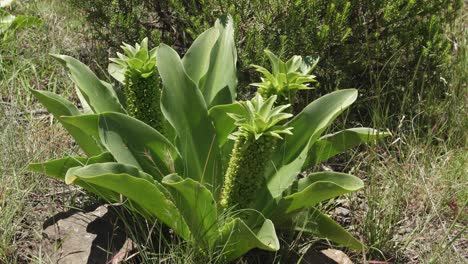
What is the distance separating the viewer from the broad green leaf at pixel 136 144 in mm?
2361

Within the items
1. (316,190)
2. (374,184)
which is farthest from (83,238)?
(374,184)

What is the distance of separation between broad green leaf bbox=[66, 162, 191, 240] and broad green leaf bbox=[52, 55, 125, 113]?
445 millimetres

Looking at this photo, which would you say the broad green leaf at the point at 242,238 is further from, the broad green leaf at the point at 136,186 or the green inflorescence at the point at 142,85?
the green inflorescence at the point at 142,85

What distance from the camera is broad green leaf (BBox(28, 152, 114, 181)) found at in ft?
7.97

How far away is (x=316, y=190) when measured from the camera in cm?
225

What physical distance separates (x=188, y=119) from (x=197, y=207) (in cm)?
40

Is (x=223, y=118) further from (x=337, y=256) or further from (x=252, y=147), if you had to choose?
(x=337, y=256)

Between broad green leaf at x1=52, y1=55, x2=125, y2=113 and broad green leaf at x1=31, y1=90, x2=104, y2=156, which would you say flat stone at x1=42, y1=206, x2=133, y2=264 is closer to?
broad green leaf at x1=31, y1=90, x2=104, y2=156

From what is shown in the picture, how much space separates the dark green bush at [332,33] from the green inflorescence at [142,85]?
85 centimetres

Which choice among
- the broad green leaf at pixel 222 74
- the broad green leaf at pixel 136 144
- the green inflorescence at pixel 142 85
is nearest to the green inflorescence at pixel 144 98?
the green inflorescence at pixel 142 85

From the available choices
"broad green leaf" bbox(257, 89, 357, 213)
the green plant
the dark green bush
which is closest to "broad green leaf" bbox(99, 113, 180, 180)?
"broad green leaf" bbox(257, 89, 357, 213)

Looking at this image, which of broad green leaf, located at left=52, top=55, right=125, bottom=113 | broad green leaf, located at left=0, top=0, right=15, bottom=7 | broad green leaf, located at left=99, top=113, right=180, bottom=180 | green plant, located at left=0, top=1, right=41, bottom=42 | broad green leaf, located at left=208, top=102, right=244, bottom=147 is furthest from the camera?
broad green leaf, located at left=0, top=0, right=15, bottom=7

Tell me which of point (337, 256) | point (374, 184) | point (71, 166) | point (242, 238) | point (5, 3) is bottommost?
point (337, 256)

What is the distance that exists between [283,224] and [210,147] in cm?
42
